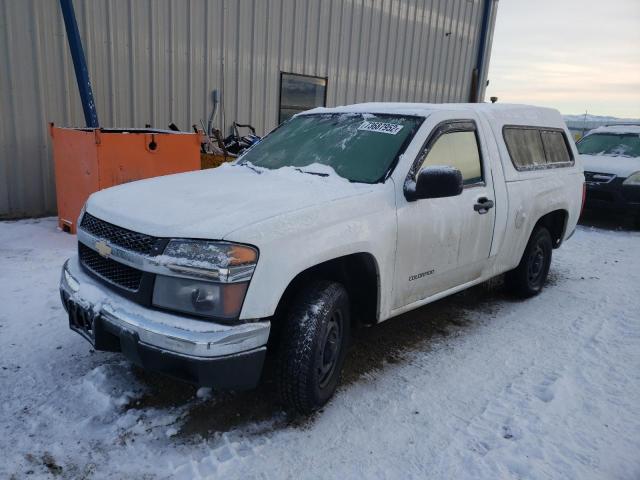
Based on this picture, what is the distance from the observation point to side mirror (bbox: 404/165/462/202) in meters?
3.06

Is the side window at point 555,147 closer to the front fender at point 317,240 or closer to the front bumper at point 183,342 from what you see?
the front fender at point 317,240

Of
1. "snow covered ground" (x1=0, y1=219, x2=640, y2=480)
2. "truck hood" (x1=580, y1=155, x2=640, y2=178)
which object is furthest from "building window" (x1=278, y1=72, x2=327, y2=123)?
"snow covered ground" (x1=0, y1=219, x2=640, y2=480)

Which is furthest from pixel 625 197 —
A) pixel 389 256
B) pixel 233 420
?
pixel 233 420

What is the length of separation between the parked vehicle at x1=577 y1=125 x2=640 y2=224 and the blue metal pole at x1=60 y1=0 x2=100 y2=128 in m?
7.98

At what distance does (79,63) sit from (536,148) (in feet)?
18.1

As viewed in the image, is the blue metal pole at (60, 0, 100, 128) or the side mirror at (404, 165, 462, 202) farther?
the blue metal pole at (60, 0, 100, 128)

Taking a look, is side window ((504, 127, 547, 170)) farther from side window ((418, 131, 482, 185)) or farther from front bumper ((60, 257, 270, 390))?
front bumper ((60, 257, 270, 390))

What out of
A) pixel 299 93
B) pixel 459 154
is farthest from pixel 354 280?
pixel 299 93

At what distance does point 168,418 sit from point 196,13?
6932 millimetres

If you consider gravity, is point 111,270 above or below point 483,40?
below

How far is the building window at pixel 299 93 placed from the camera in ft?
31.7

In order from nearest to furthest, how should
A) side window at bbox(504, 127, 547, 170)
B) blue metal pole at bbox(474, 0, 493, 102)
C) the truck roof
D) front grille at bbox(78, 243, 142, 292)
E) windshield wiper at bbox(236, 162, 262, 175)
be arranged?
front grille at bbox(78, 243, 142, 292) < windshield wiper at bbox(236, 162, 262, 175) < the truck roof < side window at bbox(504, 127, 547, 170) < blue metal pole at bbox(474, 0, 493, 102)

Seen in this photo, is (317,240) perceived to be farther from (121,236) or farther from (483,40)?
(483,40)

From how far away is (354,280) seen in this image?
3.20 metres
